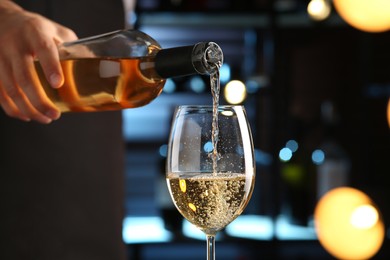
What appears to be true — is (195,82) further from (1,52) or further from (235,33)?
(1,52)

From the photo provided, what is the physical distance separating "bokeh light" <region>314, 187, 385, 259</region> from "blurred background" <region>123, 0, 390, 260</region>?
0.8 inches

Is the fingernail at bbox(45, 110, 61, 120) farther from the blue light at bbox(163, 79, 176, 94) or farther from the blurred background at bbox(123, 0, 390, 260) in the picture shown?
the blue light at bbox(163, 79, 176, 94)

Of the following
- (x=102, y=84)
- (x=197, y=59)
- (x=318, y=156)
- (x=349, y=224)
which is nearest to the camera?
(x=197, y=59)

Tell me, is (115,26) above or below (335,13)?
below

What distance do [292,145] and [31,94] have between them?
6.32 feet

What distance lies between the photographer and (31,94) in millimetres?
1034

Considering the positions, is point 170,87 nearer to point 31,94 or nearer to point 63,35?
point 63,35

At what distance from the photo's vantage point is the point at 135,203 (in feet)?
10.2

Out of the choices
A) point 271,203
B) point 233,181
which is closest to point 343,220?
point 271,203

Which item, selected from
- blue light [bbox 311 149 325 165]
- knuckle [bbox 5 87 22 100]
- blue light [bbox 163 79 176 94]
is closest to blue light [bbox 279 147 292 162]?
blue light [bbox 311 149 325 165]

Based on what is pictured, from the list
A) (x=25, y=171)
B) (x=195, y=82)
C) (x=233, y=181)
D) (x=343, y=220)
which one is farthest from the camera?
(x=343, y=220)

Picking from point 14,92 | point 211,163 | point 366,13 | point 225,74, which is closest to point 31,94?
point 14,92

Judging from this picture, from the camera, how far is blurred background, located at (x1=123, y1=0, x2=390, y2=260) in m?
2.71

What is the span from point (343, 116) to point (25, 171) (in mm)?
1795
